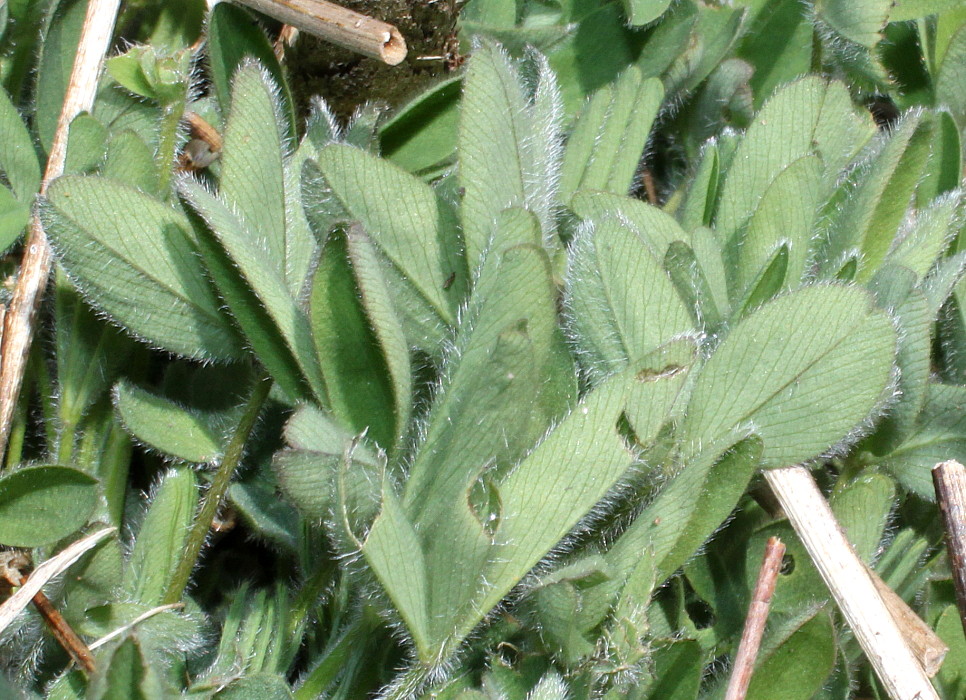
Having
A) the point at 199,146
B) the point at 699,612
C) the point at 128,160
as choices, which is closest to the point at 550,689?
the point at 699,612

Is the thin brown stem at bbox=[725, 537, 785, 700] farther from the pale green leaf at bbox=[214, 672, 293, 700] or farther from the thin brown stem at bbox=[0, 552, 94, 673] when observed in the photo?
the thin brown stem at bbox=[0, 552, 94, 673]

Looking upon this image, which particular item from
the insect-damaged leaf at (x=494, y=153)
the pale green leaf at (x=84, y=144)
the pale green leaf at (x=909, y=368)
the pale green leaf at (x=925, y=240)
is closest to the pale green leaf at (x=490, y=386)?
the insect-damaged leaf at (x=494, y=153)

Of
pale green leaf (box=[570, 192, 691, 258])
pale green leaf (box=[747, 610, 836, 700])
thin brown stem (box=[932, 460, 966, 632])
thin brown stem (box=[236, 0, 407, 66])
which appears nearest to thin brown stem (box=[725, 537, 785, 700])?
pale green leaf (box=[747, 610, 836, 700])

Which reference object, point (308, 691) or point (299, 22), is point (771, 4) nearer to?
A: point (299, 22)

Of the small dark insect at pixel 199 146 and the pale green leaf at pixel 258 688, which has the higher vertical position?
the small dark insect at pixel 199 146

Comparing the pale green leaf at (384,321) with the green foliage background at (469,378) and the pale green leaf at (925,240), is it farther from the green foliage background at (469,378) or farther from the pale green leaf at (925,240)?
the pale green leaf at (925,240)

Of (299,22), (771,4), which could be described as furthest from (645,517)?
(771,4)

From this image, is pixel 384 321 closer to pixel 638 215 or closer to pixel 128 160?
pixel 638 215
